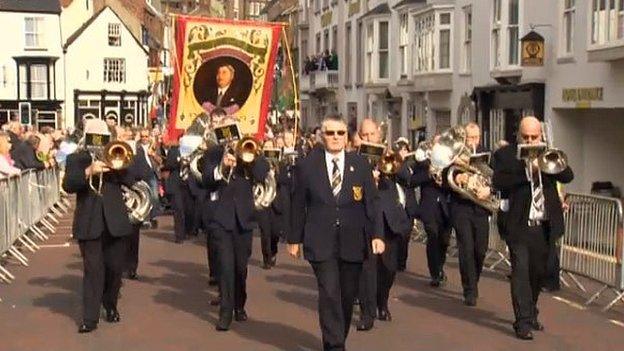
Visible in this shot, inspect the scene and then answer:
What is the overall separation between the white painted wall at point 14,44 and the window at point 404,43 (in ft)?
116

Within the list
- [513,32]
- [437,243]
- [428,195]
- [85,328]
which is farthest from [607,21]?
[85,328]

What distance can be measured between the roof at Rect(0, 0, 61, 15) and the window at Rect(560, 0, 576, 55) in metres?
48.0

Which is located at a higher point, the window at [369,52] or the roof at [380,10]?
the roof at [380,10]

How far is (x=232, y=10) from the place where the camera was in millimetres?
144750

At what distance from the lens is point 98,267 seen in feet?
31.2

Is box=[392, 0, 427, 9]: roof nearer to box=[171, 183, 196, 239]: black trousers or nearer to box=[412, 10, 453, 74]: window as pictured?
box=[412, 10, 453, 74]: window

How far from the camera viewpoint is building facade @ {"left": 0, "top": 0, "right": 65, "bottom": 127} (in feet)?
212

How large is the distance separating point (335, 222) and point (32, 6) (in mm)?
60507

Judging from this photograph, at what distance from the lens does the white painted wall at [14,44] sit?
6450cm

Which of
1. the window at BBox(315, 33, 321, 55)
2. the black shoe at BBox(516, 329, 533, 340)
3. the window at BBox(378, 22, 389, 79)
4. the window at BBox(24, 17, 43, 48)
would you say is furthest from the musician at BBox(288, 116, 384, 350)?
the window at BBox(24, 17, 43, 48)

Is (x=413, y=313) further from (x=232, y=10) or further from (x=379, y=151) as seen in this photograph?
(x=232, y=10)

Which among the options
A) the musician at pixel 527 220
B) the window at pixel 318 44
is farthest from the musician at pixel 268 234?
the window at pixel 318 44

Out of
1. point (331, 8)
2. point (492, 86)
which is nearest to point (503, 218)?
point (492, 86)

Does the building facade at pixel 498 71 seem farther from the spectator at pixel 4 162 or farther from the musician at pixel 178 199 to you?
the spectator at pixel 4 162
